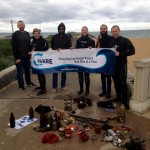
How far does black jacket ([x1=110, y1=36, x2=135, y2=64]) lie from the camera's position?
6.69 m

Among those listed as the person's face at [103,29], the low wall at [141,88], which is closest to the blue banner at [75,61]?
the person's face at [103,29]

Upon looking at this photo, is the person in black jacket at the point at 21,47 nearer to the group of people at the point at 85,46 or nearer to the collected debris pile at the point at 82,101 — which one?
the group of people at the point at 85,46

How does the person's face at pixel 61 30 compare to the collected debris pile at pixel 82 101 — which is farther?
the person's face at pixel 61 30

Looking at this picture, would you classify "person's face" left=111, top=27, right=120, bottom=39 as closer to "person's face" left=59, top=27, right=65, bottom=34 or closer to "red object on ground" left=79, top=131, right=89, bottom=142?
"person's face" left=59, top=27, right=65, bottom=34

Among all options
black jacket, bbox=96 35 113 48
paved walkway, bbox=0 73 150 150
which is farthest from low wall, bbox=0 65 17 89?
black jacket, bbox=96 35 113 48

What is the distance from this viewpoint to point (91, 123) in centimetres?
591

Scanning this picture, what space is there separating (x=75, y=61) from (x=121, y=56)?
1.83 meters

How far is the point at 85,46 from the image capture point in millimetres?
7902

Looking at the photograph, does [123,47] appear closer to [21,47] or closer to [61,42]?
[61,42]

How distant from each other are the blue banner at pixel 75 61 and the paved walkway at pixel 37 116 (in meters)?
0.80

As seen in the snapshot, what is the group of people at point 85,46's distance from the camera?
6.86m

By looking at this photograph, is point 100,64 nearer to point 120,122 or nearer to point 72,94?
point 72,94

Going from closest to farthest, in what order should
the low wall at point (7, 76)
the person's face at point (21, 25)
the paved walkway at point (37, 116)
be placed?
the paved walkway at point (37, 116) < the person's face at point (21, 25) < the low wall at point (7, 76)

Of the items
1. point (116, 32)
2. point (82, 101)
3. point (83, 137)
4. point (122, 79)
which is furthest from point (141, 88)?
point (83, 137)
